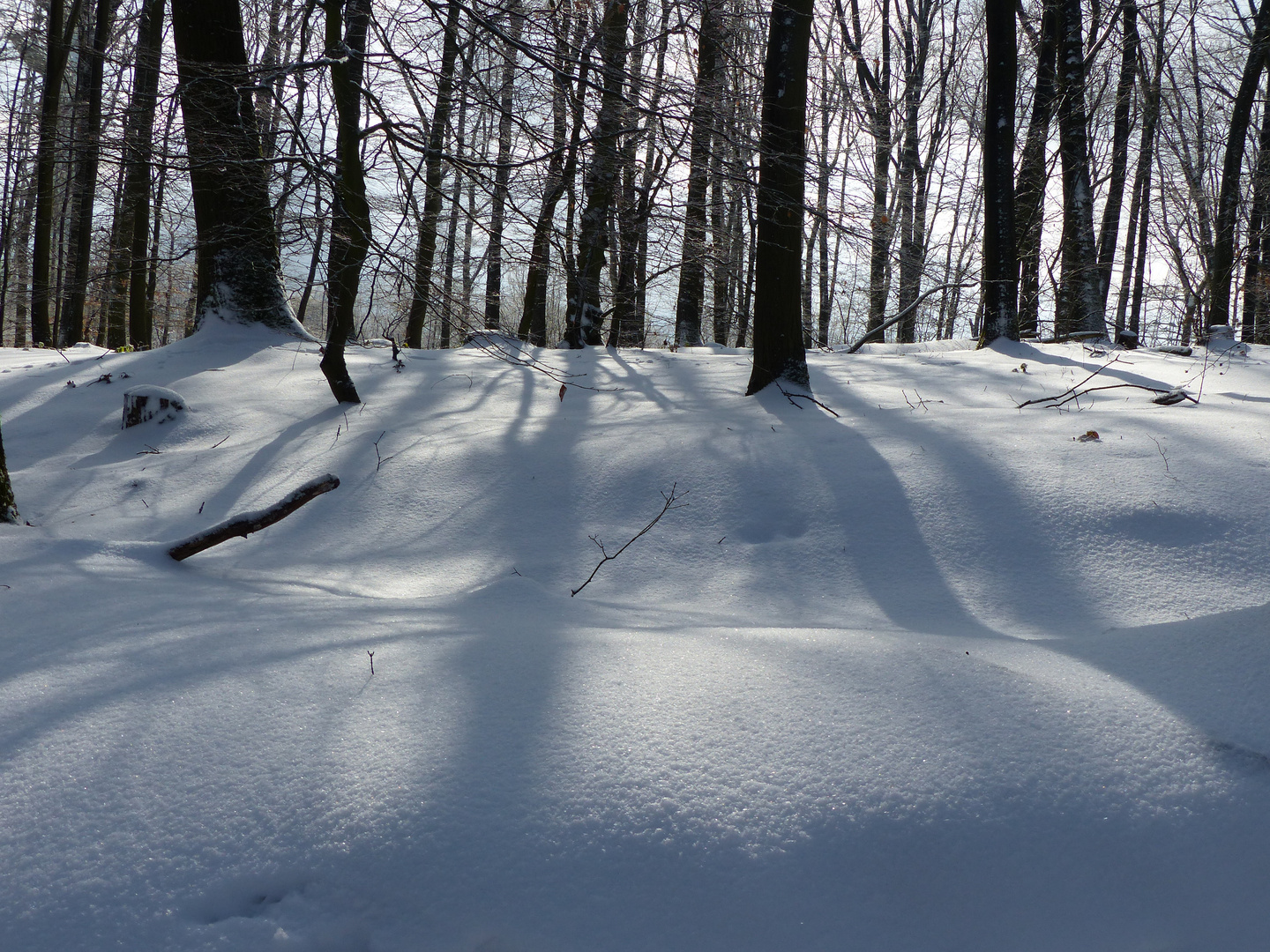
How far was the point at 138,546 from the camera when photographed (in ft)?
9.44

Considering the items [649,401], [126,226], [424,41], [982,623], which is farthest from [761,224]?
[126,226]

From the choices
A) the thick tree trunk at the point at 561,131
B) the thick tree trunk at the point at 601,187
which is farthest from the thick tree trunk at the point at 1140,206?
the thick tree trunk at the point at 561,131

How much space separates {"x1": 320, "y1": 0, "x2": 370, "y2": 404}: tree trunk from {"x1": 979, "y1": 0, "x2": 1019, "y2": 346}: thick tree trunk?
644cm

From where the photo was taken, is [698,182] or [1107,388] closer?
[1107,388]

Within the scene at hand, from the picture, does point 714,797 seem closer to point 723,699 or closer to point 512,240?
point 723,699

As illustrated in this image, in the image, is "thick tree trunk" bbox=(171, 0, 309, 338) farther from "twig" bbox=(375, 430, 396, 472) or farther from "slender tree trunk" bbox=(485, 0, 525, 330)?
"twig" bbox=(375, 430, 396, 472)

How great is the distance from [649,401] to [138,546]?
3.44 metres

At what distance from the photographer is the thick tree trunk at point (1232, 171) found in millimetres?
13047

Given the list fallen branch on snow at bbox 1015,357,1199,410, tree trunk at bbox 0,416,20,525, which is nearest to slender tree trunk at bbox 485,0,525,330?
tree trunk at bbox 0,416,20,525

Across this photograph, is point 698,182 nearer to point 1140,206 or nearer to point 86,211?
point 86,211

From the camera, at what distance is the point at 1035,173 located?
10.7 meters

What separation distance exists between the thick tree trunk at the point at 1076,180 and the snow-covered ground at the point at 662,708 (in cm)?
640

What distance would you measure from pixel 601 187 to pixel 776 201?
5.02 ft

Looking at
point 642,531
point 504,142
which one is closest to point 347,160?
point 504,142
